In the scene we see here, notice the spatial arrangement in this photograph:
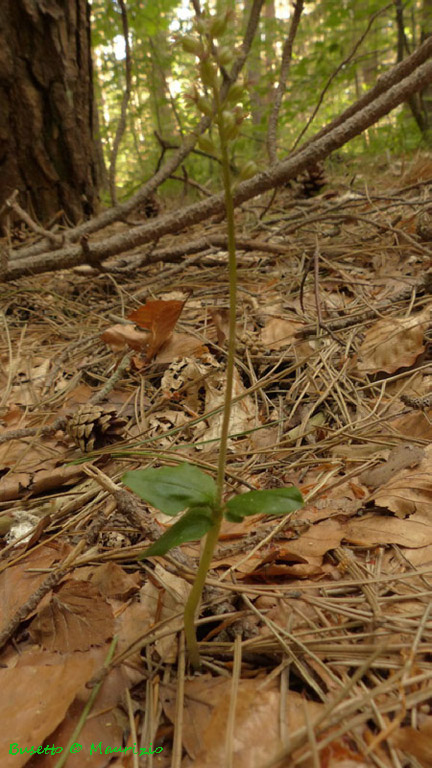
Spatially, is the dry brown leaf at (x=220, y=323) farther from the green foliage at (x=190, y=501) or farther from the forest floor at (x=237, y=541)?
the green foliage at (x=190, y=501)

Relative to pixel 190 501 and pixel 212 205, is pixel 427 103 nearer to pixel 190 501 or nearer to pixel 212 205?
pixel 212 205

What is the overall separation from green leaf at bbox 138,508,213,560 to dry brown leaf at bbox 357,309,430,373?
1066 millimetres

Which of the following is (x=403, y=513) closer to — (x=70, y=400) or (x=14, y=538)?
(x=14, y=538)

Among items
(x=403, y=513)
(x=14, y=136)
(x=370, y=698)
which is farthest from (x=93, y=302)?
(x=370, y=698)

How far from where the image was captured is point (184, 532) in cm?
68

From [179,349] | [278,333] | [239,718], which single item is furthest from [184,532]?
[278,333]

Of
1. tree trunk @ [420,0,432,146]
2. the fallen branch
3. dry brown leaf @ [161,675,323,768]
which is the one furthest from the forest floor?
tree trunk @ [420,0,432,146]

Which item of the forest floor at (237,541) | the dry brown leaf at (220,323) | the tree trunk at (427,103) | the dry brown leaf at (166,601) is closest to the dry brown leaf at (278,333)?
the forest floor at (237,541)

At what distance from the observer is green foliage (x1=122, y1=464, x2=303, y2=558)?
0.66 m

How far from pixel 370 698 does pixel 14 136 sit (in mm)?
3727

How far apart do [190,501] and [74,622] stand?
1.28ft

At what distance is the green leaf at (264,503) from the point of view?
0.65 m

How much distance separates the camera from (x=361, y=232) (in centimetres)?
275

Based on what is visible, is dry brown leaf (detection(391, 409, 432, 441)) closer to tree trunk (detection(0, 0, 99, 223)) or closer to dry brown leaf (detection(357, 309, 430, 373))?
dry brown leaf (detection(357, 309, 430, 373))
